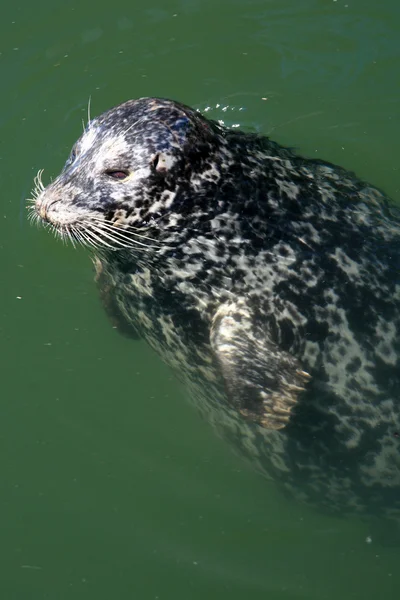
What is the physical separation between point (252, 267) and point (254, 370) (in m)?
0.78

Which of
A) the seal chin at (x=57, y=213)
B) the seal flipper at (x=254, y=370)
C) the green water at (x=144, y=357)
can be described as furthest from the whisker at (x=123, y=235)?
the green water at (x=144, y=357)

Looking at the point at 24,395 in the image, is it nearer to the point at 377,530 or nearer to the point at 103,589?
the point at 103,589

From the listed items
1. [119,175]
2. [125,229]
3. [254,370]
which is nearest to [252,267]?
[254,370]

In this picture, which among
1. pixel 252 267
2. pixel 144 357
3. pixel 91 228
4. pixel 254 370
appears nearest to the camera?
pixel 91 228

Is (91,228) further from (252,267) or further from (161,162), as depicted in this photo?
(252,267)

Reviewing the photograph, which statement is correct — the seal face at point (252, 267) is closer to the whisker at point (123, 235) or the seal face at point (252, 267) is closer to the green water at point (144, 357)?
the whisker at point (123, 235)

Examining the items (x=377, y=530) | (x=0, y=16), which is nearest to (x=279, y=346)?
(x=377, y=530)

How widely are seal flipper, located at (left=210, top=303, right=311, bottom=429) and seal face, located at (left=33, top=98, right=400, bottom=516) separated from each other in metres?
0.01

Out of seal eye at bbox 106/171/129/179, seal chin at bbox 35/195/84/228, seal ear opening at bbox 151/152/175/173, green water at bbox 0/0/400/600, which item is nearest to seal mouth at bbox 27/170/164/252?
seal chin at bbox 35/195/84/228

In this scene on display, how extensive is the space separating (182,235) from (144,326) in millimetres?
1130

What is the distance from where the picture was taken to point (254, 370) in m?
5.57

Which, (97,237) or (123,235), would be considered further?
(123,235)

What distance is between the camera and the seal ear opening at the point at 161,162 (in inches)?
203

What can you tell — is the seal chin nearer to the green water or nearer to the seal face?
the seal face
